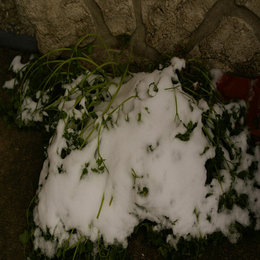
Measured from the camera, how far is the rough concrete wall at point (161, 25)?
147cm

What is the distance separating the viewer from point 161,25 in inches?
61.4

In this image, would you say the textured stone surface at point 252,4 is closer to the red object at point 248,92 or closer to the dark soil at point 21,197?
the red object at point 248,92

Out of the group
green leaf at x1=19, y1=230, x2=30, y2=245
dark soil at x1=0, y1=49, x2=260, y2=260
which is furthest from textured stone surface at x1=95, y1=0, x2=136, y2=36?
green leaf at x1=19, y1=230, x2=30, y2=245

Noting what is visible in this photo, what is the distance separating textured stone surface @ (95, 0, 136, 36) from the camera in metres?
1.51

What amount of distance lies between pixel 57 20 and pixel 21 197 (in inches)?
38.5

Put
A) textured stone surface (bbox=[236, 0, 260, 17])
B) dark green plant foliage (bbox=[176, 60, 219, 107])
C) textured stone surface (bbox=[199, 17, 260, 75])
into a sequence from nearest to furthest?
textured stone surface (bbox=[236, 0, 260, 17])
textured stone surface (bbox=[199, 17, 260, 75])
dark green plant foliage (bbox=[176, 60, 219, 107])

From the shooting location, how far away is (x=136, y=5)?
1516 mm

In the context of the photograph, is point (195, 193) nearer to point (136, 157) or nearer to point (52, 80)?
point (136, 157)

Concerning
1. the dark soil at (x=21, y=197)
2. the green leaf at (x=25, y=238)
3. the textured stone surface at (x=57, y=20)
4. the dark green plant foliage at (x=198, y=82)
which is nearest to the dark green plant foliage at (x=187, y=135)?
the dark green plant foliage at (x=198, y=82)

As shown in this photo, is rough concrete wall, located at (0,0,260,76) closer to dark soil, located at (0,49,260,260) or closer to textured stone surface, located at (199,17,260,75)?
textured stone surface, located at (199,17,260,75)

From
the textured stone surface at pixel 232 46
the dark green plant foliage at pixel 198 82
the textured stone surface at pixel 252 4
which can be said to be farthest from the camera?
the dark green plant foliage at pixel 198 82

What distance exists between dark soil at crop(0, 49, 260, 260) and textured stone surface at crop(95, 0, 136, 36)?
0.71 m

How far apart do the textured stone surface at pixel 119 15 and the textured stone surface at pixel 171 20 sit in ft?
0.23

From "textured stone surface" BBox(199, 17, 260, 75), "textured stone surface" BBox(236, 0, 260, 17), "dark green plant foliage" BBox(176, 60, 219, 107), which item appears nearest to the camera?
"textured stone surface" BBox(236, 0, 260, 17)
